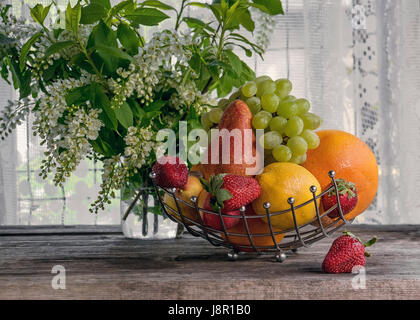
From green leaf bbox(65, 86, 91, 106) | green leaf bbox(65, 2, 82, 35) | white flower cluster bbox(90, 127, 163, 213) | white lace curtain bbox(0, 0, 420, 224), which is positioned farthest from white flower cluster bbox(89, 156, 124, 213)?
white lace curtain bbox(0, 0, 420, 224)

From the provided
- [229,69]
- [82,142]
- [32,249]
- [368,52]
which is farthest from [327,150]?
[368,52]

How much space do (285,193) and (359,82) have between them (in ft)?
3.43

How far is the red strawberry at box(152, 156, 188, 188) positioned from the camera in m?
0.67

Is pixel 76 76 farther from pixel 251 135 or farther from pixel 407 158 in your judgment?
pixel 407 158

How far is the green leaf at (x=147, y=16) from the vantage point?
0.77 metres

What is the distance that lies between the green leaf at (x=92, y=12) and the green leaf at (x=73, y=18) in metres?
0.03

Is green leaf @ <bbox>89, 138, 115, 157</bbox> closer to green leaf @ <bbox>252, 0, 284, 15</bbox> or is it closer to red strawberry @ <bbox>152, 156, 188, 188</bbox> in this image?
red strawberry @ <bbox>152, 156, 188, 188</bbox>

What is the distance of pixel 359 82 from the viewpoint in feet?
5.15

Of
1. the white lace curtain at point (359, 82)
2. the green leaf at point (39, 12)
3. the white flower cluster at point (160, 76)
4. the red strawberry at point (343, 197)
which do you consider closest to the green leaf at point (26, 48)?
the green leaf at point (39, 12)

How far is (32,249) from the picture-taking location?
0.83m

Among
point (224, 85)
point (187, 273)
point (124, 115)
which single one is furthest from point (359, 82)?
point (187, 273)

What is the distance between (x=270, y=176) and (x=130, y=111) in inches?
9.9

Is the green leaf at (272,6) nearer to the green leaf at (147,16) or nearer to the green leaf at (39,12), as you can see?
the green leaf at (147,16)

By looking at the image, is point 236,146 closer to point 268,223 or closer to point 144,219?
point 268,223
